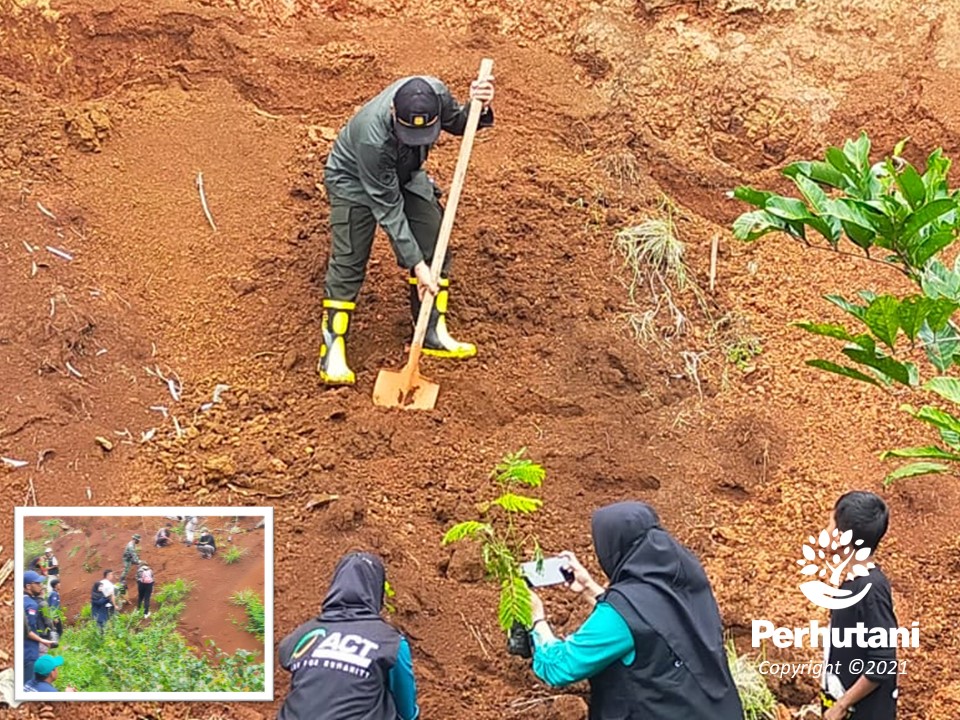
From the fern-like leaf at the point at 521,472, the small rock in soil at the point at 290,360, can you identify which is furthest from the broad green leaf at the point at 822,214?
the small rock in soil at the point at 290,360

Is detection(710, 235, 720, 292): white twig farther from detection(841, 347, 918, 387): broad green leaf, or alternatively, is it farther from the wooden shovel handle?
detection(841, 347, 918, 387): broad green leaf

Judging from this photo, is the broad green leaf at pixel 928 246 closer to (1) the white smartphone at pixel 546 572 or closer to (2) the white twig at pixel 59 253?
(1) the white smartphone at pixel 546 572

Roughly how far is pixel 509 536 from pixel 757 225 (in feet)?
8.91

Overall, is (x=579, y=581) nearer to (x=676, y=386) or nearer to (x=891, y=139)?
(x=676, y=386)

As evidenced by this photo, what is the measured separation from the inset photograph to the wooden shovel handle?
1.71m

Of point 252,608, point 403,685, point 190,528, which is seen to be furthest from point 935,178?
point 190,528

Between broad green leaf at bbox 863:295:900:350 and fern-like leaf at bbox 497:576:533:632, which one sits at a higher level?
broad green leaf at bbox 863:295:900:350

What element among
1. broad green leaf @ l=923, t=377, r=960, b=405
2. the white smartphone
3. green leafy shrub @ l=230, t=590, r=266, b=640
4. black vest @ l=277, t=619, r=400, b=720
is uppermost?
broad green leaf @ l=923, t=377, r=960, b=405

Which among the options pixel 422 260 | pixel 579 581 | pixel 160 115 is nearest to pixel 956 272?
pixel 579 581

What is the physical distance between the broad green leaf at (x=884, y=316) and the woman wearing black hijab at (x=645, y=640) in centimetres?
122

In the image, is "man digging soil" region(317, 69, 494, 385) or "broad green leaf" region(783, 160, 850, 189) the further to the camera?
"man digging soil" region(317, 69, 494, 385)

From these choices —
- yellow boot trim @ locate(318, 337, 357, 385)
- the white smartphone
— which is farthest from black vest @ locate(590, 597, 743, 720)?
yellow boot trim @ locate(318, 337, 357, 385)

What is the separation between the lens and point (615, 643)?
3.93 metres

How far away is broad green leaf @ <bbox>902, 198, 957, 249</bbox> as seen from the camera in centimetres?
308
